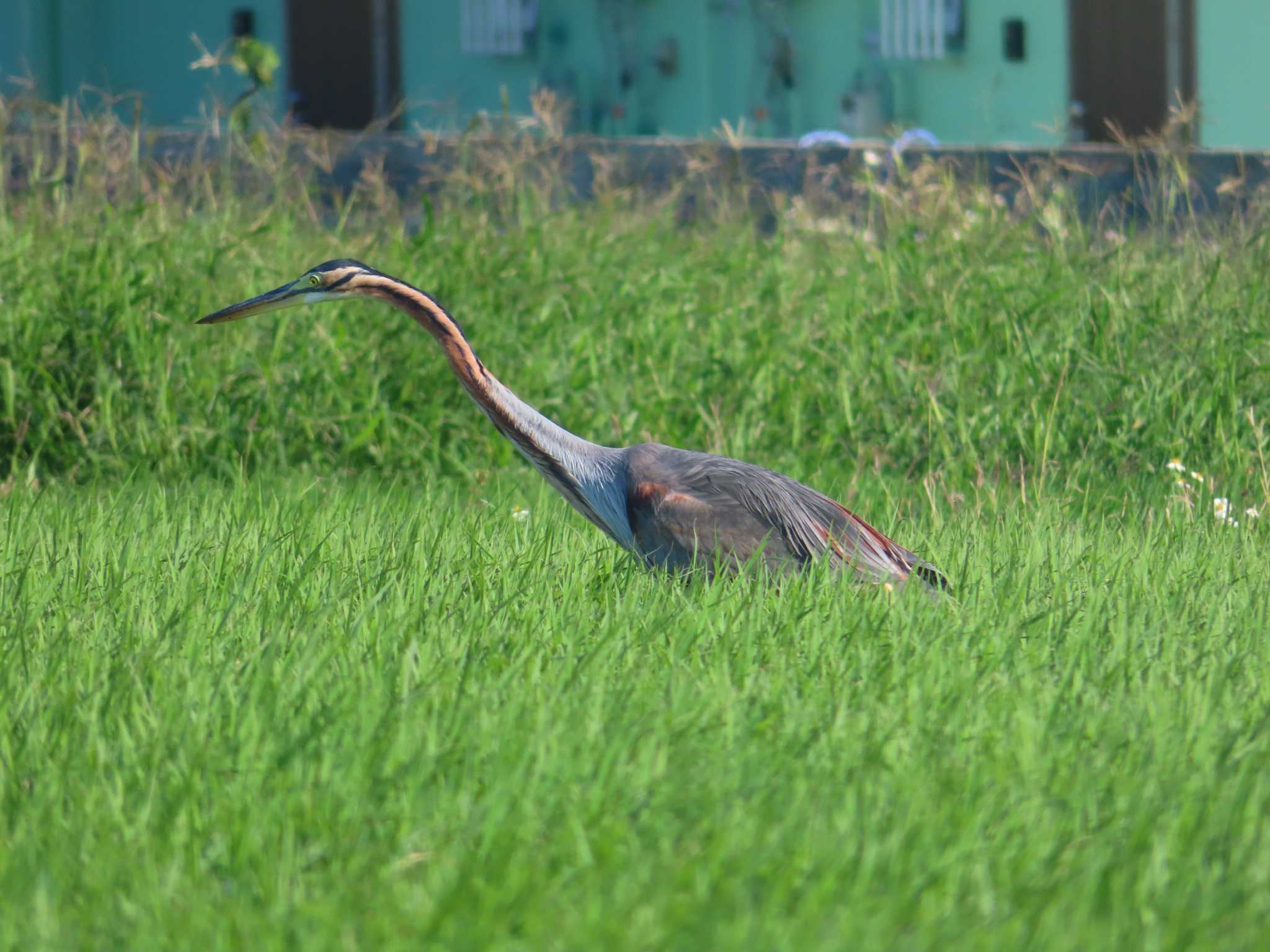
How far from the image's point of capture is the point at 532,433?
429 cm

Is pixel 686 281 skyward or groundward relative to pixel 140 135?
groundward

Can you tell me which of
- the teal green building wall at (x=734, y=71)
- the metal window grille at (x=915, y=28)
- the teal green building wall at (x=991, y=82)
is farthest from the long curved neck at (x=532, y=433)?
the metal window grille at (x=915, y=28)

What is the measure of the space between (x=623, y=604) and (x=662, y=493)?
20.7 inches

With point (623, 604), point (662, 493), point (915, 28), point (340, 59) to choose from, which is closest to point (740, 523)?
point (662, 493)

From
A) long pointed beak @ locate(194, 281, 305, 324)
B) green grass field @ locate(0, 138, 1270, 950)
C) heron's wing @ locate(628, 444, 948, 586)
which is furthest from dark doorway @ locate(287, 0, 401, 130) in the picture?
heron's wing @ locate(628, 444, 948, 586)

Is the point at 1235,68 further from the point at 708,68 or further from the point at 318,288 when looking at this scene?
the point at 318,288

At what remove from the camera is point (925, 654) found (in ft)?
10.7

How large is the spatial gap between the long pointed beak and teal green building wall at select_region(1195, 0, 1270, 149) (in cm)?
1034

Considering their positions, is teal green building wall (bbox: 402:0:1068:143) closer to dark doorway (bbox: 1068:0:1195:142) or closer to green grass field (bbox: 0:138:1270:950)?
dark doorway (bbox: 1068:0:1195:142)

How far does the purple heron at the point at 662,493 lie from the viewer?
13.4 ft

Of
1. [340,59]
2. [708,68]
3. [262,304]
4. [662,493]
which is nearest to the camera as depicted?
[662,493]

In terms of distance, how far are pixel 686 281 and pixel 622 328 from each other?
20.2 inches

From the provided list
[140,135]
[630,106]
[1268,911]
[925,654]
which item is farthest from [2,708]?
[630,106]

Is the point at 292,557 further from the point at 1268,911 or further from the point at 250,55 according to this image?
the point at 250,55
